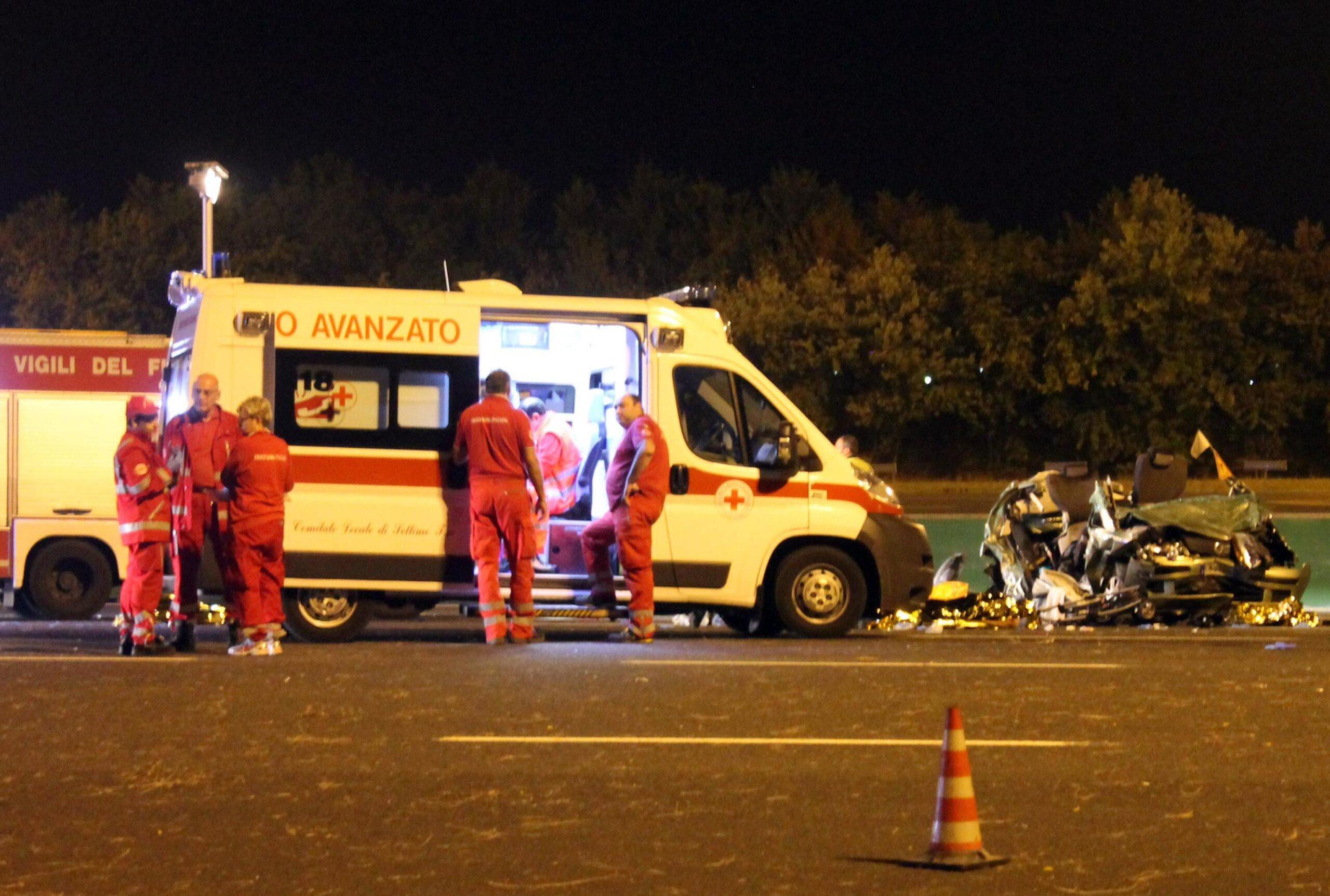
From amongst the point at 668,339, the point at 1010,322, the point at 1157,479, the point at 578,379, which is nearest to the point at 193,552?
the point at 668,339

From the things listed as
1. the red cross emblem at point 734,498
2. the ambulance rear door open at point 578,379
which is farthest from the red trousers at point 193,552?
the red cross emblem at point 734,498

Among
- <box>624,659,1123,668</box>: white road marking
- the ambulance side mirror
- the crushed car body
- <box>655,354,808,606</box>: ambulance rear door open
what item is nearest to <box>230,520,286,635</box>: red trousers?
<box>624,659,1123,668</box>: white road marking

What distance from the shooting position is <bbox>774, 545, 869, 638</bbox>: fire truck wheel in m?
12.7

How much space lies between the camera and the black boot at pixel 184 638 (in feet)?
37.7

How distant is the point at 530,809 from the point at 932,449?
4813 centimetres

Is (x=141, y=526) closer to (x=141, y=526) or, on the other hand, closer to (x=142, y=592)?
(x=141, y=526)

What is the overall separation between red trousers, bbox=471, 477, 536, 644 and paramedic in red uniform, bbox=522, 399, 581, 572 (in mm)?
1295

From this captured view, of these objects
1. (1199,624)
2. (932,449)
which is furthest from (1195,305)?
(1199,624)

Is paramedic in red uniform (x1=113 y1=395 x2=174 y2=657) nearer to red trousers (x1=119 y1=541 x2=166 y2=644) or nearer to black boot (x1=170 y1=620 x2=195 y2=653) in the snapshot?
red trousers (x1=119 y1=541 x2=166 y2=644)

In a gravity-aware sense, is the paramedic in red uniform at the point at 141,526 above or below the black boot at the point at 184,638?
above

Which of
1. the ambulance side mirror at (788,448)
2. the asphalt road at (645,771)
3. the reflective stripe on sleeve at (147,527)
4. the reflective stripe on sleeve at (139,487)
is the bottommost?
the asphalt road at (645,771)

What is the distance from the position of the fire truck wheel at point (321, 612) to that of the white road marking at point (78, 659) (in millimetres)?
1320

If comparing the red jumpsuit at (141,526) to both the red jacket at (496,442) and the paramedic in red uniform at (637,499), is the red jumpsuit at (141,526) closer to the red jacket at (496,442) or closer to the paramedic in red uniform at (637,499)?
the red jacket at (496,442)

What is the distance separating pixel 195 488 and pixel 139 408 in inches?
24.8
